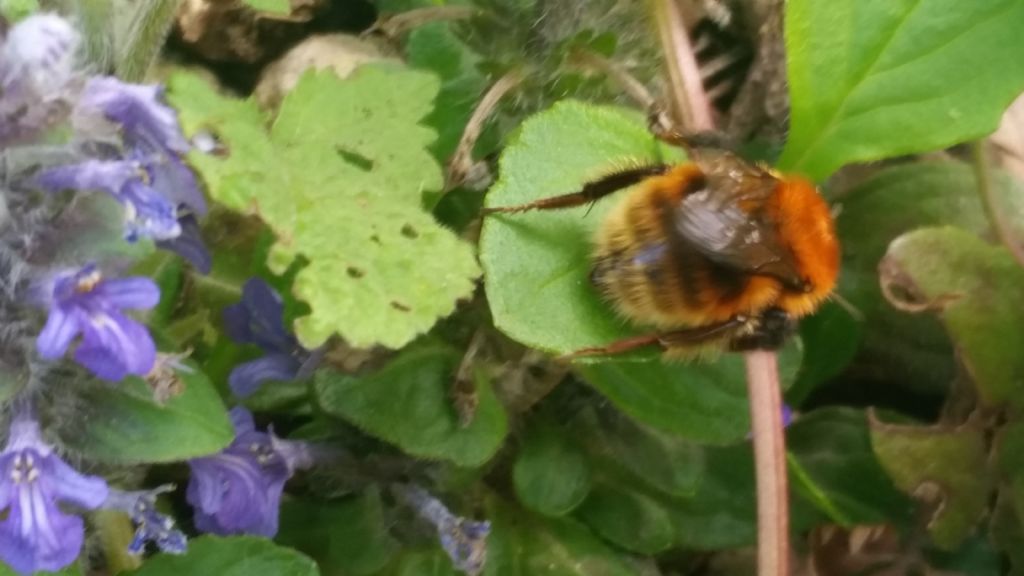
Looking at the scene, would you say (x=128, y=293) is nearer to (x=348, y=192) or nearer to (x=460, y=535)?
(x=348, y=192)

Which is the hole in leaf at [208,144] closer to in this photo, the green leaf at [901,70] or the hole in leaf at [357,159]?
the hole in leaf at [357,159]

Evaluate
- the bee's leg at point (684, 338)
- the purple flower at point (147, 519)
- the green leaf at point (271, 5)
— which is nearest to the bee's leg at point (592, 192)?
the bee's leg at point (684, 338)

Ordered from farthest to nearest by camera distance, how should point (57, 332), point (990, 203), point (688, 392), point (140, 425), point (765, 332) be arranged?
point (990, 203)
point (688, 392)
point (765, 332)
point (140, 425)
point (57, 332)

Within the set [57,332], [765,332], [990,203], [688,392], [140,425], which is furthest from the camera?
[990,203]

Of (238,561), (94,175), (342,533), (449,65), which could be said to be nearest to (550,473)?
(342,533)

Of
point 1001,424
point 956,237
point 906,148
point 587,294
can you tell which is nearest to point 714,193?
point 587,294

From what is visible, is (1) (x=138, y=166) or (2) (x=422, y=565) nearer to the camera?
(1) (x=138, y=166)

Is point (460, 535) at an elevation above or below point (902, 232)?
below

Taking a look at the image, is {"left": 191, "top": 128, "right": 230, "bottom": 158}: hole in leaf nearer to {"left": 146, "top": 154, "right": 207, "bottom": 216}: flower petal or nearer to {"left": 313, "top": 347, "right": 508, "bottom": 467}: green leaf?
{"left": 146, "top": 154, "right": 207, "bottom": 216}: flower petal
